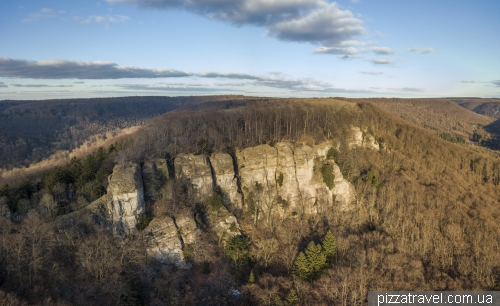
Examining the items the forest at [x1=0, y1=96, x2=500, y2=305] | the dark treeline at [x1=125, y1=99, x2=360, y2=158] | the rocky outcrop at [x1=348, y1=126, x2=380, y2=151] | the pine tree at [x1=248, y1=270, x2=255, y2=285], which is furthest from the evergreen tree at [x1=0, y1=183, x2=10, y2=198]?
the rocky outcrop at [x1=348, y1=126, x2=380, y2=151]

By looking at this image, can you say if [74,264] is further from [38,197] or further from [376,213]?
[376,213]

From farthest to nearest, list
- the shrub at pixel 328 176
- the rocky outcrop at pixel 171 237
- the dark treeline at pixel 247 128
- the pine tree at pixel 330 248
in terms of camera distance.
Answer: the shrub at pixel 328 176 < the dark treeline at pixel 247 128 < the pine tree at pixel 330 248 < the rocky outcrop at pixel 171 237

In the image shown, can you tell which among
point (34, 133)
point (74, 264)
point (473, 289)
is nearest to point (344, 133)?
point (473, 289)

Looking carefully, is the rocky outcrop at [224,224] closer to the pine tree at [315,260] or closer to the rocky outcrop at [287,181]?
the rocky outcrop at [287,181]

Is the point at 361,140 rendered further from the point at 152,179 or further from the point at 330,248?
the point at 152,179

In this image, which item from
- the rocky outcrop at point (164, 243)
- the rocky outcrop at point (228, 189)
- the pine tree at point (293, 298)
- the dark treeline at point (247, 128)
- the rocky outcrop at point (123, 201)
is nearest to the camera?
the pine tree at point (293, 298)

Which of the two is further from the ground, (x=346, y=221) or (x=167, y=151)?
(x=167, y=151)

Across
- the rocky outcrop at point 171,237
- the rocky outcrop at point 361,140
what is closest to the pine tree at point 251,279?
the rocky outcrop at point 171,237
